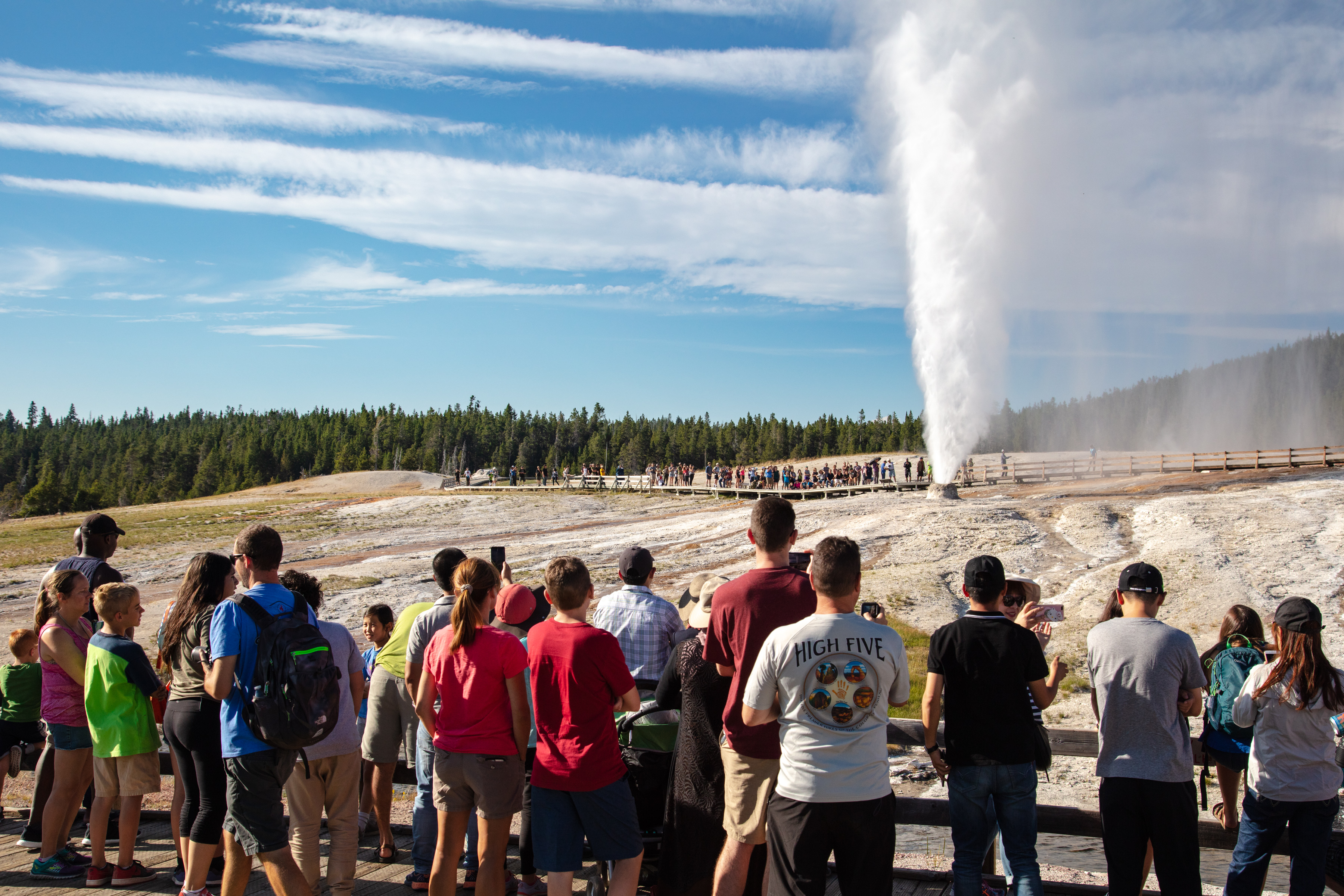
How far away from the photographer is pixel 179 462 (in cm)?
12812

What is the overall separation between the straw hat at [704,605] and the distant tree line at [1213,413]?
113m

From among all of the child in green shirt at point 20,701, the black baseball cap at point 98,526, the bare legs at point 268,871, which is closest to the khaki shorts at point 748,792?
the bare legs at point 268,871

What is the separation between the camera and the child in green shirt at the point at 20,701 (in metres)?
5.73

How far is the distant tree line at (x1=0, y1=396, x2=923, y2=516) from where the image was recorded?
124m

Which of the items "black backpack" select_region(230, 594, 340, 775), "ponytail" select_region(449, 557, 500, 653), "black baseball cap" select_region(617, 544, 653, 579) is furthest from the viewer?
"black baseball cap" select_region(617, 544, 653, 579)

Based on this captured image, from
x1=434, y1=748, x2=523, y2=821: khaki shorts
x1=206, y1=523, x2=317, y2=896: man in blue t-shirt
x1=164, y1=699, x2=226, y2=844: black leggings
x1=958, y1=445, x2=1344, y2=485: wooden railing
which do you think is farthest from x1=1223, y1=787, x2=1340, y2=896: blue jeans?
x1=958, y1=445, x2=1344, y2=485: wooden railing

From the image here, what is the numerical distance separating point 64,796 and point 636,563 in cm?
384

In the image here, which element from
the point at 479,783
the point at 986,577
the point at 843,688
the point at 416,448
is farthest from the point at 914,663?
the point at 416,448

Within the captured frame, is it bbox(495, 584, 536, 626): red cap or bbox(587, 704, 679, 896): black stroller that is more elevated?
bbox(495, 584, 536, 626): red cap

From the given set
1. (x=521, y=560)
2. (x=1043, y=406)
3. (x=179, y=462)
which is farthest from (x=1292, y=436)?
(x=179, y=462)

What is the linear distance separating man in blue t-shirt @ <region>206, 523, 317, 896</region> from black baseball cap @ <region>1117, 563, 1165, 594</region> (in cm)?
407

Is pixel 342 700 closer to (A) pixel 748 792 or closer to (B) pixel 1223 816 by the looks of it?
(A) pixel 748 792

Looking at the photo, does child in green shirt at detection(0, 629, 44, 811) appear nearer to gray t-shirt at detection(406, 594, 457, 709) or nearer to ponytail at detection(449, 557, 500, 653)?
gray t-shirt at detection(406, 594, 457, 709)

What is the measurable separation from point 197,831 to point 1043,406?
174 metres
